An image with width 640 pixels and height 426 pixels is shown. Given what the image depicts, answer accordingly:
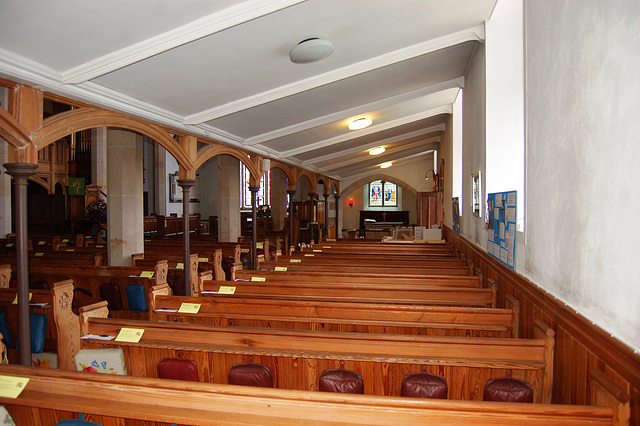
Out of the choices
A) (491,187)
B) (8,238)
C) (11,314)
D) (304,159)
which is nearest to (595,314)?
(491,187)

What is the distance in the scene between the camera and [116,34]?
259 centimetres

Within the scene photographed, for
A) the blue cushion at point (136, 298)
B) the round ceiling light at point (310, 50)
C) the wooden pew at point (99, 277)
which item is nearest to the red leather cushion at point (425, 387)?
the round ceiling light at point (310, 50)

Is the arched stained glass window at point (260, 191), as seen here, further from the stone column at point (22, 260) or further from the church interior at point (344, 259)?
the stone column at point (22, 260)

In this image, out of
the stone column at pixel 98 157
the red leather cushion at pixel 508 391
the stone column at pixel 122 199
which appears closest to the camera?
the red leather cushion at pixel 508 391

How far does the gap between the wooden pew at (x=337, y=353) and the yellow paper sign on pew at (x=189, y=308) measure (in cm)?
51

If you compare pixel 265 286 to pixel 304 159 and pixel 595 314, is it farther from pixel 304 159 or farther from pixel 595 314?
pixel 304 159

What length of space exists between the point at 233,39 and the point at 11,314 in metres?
2.91

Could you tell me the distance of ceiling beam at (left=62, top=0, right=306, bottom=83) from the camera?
8.38 ft

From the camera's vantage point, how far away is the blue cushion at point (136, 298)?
4.45 metres

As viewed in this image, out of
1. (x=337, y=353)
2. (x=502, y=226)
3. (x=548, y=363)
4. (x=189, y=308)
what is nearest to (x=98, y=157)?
(x=189, y=308)

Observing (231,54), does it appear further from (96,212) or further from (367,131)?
(96,212)

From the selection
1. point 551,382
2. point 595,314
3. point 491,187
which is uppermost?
point 491,187

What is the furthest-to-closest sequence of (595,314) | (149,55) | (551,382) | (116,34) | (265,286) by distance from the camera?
(265,286) < (149,55) < (116,34) < (551,382) < (595,314)

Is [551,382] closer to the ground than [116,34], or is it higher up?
Answer: closer to the ground
